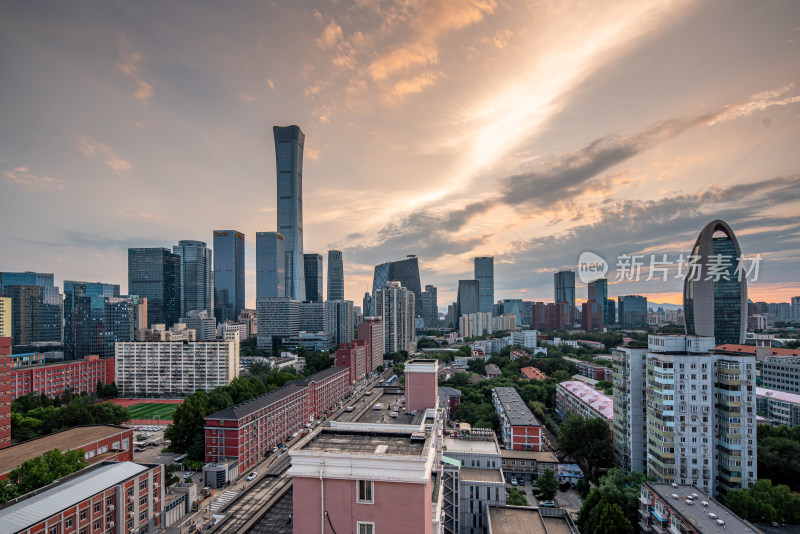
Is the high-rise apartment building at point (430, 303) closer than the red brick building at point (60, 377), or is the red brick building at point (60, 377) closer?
the red brick building at point (60, 377)

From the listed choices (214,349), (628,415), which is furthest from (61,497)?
(214,349)

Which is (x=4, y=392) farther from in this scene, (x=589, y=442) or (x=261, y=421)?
(x=589, y=442)

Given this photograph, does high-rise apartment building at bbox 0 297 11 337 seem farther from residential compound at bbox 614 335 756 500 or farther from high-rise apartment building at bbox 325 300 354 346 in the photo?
residential compound at bbox 614 335 756 500

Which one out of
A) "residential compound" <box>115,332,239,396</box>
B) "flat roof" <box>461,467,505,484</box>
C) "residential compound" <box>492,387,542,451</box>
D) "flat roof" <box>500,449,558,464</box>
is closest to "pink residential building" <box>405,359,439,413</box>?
"flat roof" <box>461,467,505,484</box>

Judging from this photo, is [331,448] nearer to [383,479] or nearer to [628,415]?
[383,479]

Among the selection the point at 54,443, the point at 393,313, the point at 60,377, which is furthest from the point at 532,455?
the point at 393,313

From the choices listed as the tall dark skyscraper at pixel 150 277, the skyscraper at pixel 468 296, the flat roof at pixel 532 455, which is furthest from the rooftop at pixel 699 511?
the skyscraper at pixel 468 296

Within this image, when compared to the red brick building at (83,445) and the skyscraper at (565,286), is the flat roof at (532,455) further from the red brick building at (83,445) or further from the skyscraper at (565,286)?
the skyscraper at (565,286)
